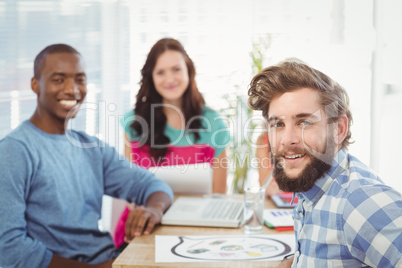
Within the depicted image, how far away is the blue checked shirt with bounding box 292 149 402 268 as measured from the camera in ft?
2.81

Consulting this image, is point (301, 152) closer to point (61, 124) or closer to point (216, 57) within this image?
point (61, 124)

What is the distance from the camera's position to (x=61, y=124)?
1.86 m

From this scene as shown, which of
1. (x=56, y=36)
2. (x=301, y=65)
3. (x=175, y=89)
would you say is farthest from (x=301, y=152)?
(x=56, y=36)

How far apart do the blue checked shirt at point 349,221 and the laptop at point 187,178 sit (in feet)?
3.01

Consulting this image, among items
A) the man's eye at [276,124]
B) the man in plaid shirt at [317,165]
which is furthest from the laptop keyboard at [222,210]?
the man's eye at [276,124]

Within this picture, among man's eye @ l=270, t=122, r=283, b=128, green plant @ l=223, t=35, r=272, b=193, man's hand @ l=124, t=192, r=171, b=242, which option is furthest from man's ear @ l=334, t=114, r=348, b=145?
green plant @ l=223, t=35, r=272, b=193

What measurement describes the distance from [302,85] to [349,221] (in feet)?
1.07

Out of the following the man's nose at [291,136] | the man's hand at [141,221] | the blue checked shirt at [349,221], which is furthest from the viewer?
the man's hand at [141,221]

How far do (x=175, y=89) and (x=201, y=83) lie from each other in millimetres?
1129

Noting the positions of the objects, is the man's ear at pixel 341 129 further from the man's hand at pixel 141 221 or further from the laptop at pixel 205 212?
the man's hand at pixel 141 221

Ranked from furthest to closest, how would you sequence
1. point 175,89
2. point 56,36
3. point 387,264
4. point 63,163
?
point 56,36
point 175,89
point 63,163
point 387,264

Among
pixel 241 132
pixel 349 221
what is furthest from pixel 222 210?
pixel 241 132

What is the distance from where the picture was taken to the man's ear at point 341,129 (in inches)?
43.0

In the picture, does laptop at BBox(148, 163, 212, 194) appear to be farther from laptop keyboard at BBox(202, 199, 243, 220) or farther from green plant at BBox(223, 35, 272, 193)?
green plant at BBox(223, 35, 272, 193)
